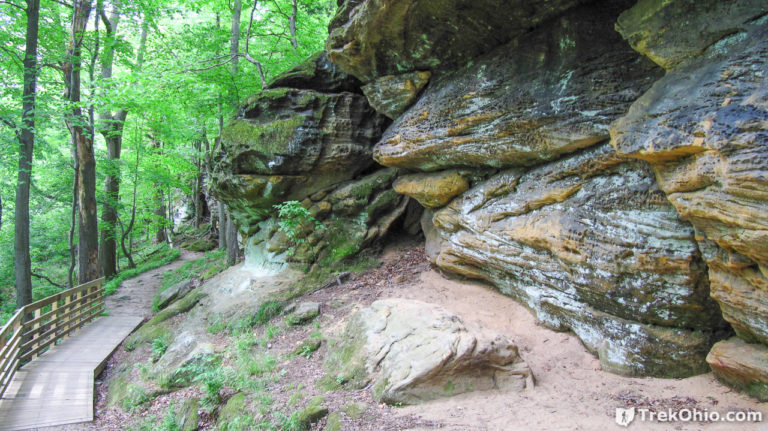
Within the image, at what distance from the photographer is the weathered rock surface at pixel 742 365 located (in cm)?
389

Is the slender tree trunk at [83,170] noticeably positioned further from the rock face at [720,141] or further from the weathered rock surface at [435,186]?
the rock face at [720,141]

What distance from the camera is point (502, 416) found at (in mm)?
4273

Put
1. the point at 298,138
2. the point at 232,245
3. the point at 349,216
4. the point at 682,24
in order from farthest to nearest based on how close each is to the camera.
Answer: the point at 232,245 → the point at 349,216 → the point at 298,138 → the point at 682,24

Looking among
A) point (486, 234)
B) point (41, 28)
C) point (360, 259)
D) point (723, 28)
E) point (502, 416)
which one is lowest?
point (502, 416)

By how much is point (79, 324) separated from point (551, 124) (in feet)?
42.0

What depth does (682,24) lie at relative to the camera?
415 centimetres

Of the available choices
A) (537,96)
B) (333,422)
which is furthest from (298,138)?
(333,422)

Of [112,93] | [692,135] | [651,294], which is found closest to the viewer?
[692,135]

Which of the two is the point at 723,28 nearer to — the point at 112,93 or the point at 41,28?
the point at 112,93

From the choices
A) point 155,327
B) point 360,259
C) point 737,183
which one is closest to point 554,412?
point 737,183

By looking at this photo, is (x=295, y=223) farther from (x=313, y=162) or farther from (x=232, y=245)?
(x=232, y=245)

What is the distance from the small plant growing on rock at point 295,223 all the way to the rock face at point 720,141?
22.5ft

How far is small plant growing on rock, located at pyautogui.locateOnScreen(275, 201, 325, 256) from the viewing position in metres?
9.20

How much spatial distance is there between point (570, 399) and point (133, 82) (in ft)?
42.8
